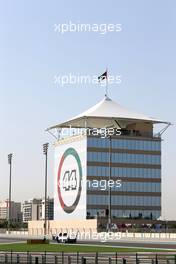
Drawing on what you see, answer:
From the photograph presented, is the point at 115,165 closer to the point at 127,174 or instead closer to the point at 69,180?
the point at 127,174

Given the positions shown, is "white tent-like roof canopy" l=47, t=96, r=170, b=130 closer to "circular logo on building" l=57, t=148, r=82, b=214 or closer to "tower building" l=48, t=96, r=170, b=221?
"tower building" l=48, t=96, r=170, b=221

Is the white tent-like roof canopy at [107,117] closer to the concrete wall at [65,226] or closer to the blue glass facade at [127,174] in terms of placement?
Answer: the blue glass facade at [127,174]

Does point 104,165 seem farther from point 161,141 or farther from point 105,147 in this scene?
point 161,141

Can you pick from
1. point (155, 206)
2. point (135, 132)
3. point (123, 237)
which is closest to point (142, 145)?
point (135, 132)

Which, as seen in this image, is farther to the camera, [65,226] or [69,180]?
[69,180]

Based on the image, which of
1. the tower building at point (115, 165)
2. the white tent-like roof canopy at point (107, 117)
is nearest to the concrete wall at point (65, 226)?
the tower building at point (115, 165)

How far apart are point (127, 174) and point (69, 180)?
1660 cm

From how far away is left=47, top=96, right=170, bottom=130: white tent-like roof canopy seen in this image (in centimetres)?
15925

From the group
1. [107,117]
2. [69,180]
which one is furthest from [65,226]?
[107,117]

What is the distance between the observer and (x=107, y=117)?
157m

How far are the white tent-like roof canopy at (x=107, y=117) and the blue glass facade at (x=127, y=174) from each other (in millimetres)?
3713

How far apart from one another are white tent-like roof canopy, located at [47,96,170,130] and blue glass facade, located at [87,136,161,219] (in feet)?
12.2

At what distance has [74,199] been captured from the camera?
6727 inches

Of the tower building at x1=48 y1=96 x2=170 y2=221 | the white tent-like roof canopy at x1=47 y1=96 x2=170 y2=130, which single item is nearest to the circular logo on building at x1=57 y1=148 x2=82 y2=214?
the tower building at x1=48 y1=96 x2=170 y2=221
